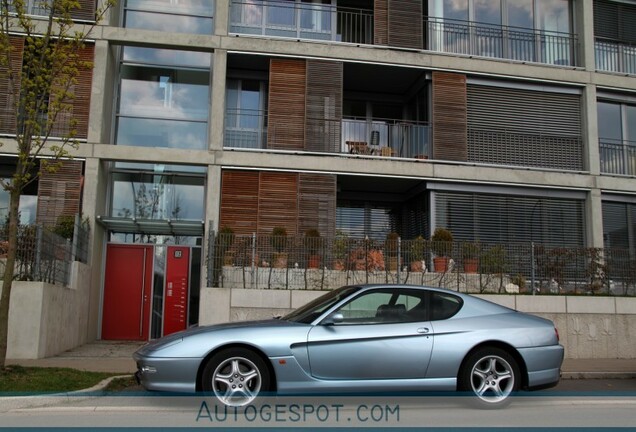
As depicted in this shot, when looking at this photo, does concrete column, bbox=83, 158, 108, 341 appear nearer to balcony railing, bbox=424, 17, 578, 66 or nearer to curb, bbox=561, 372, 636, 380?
balcony railing, bbox=424, 17, 578, 66

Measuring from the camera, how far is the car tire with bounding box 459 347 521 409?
7066 millimetres

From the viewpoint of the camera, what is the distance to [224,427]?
19.9 feet

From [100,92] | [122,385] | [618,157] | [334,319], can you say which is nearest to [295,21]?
[100,92]

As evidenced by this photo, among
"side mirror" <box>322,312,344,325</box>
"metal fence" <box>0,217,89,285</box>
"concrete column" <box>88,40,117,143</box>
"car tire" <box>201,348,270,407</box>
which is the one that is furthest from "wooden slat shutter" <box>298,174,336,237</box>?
"car tire" <box>201,348,270,407</box>

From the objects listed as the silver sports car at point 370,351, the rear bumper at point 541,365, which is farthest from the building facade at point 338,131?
the rear bumper at point 541,365

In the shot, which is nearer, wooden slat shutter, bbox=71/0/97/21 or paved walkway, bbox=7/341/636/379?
paved walkway, bbox=7/341/636/379

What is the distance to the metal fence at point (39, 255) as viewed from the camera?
1183cm

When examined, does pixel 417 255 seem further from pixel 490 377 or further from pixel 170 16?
pixel 170 16

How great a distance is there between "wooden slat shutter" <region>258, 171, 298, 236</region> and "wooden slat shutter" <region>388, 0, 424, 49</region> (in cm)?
486

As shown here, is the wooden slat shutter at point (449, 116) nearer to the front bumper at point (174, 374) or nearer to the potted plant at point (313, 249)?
the potted plant at point (313, 249)

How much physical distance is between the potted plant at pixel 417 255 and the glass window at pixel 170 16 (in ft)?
28.1

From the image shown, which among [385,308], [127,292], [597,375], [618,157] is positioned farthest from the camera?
[618,157]

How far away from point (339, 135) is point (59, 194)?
7222 mm

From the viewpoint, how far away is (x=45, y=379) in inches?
327
